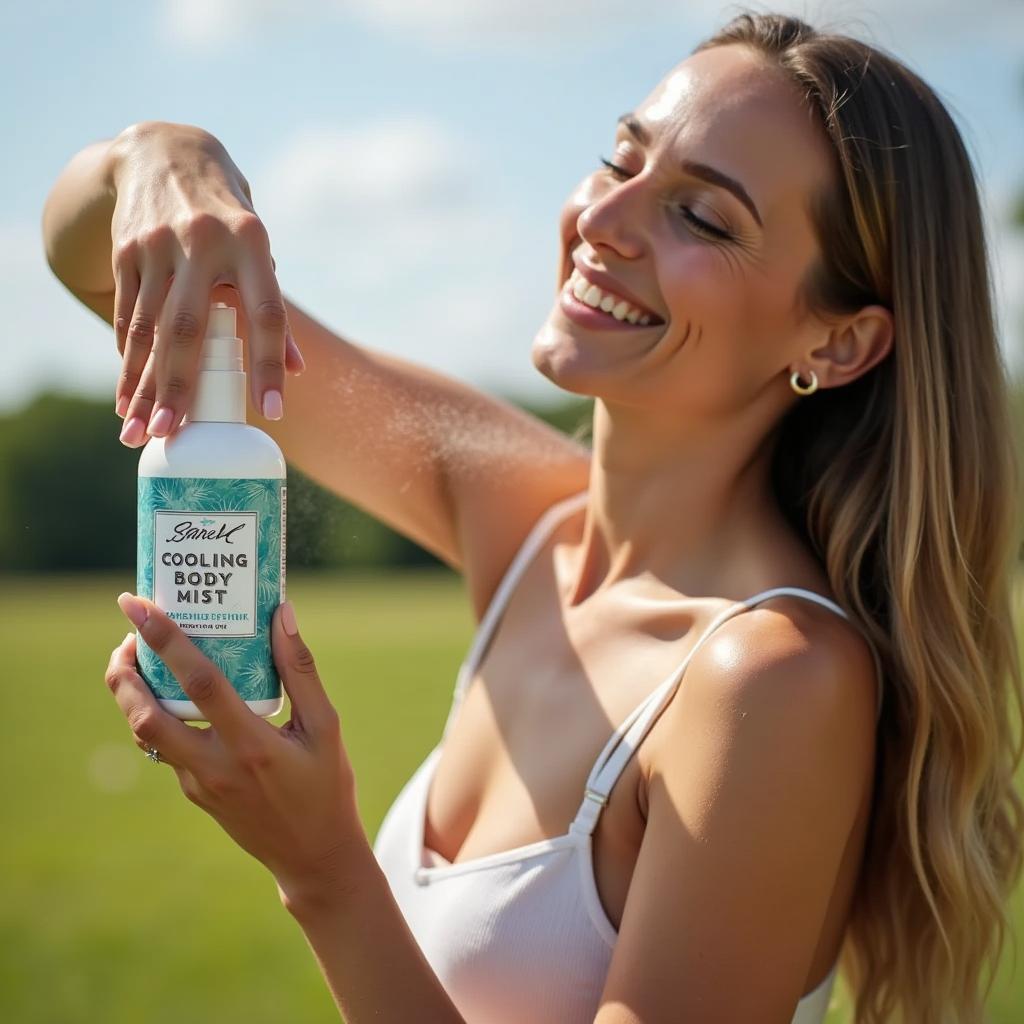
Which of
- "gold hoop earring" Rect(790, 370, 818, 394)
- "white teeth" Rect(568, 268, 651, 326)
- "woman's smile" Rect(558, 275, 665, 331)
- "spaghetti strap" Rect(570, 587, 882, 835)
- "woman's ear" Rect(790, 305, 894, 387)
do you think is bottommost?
"spaghetti strap" Rect(570, 587, 882, 835)

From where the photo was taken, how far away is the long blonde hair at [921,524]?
7.17ft

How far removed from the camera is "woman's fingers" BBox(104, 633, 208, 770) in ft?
5.36

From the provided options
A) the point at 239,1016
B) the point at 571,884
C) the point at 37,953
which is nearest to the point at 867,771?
the point at 571,884

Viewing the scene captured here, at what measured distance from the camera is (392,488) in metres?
2.73

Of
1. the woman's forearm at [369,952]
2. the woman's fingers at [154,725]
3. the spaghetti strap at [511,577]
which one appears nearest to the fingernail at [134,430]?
the woman's fingers at [154,725]

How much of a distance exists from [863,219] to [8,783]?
38.7 feet

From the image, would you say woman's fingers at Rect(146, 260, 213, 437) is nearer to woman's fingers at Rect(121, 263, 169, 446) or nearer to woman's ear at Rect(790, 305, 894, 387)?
woman's fingers at Rect(121, 263, 169, 446)

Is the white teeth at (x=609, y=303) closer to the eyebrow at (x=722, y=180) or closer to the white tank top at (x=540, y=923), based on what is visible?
the eyebrow at (x=722, y=180)

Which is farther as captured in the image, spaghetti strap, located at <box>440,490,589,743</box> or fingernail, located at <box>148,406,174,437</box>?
spaghetti strap, located at <box>440,490,589,743</box>

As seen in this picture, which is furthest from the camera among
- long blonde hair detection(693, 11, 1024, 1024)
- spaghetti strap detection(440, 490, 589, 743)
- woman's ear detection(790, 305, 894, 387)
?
spaghetti strap detection(440, 490, 589, 743)

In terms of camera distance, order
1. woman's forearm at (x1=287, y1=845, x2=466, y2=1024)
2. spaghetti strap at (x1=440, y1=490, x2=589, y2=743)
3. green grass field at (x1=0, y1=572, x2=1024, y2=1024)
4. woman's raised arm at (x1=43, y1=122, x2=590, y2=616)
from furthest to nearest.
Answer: green grass field at (x1=0, y1=572, x2=1024, y2=1024)
spaghetti strap at (x1=440, y1=490, x2=589, y2=743)
woman's raised arm at (x1=43, y1=122, x2=590, y2=616)
woman's forearm at (x1=287, y1=845, x2=466, y2=1024)

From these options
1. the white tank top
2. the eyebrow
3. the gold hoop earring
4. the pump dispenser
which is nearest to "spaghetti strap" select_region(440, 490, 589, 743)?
the white tank top

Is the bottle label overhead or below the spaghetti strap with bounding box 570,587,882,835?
overhead

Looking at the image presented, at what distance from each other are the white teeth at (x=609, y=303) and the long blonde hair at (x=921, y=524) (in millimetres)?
322
